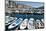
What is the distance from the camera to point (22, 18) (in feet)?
3.28

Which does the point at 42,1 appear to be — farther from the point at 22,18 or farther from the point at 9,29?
the point at 9,29

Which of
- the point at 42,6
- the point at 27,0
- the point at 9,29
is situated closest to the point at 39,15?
the point at 42,6

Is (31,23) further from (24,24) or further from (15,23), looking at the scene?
(15,23)

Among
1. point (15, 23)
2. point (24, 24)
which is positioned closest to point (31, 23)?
point (24, 24)

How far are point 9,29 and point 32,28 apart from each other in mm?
261

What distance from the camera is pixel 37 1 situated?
3.39ft

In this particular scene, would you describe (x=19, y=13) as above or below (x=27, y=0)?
below

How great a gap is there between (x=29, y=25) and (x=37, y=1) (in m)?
0.30

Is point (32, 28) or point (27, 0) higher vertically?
point (27, 0)

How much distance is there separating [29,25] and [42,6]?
27 centimetres

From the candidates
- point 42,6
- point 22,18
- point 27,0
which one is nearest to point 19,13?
point 22,18

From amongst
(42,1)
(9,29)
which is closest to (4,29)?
(9,29)

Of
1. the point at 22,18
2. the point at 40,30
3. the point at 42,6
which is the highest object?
the point at 42,6

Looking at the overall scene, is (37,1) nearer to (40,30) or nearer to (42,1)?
(42,1)
